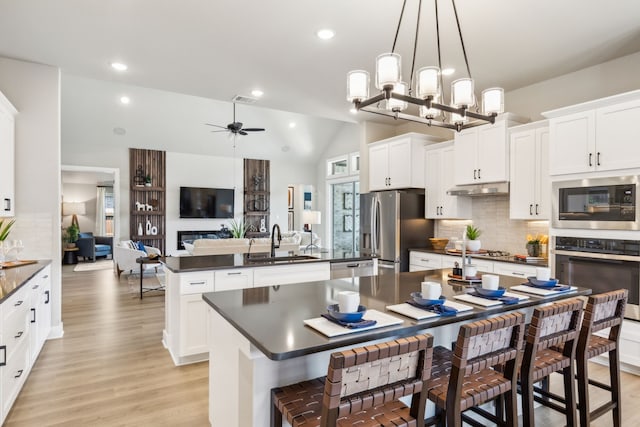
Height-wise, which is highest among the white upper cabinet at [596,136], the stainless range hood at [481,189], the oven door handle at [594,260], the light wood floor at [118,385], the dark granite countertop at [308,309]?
the white upper cabinet at [596,136]

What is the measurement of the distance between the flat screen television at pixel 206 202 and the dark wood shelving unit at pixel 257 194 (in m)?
0.54

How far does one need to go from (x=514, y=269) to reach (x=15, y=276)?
15.0 feet

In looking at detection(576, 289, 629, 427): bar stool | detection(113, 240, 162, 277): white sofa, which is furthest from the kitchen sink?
detection(113, 240, 162, 277): white sofa

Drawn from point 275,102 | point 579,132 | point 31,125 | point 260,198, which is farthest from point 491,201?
point 260,198

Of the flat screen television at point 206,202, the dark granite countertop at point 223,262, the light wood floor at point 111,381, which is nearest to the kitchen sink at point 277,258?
the dark granite countertop at point 223,262

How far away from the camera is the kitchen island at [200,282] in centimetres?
318

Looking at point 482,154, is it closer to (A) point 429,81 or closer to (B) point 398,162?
(B) point 398,162

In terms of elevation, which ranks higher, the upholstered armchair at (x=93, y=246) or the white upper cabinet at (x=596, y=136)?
the white upper cabinet at (x=596, y=136)

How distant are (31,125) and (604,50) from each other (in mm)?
5767

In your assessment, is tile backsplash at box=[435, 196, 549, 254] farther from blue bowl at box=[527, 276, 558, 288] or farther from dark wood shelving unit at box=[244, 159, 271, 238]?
dark wood shelving unit at box=[244, 159, 271, 238]

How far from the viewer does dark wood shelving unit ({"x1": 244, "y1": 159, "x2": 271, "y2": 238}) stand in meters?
11.3

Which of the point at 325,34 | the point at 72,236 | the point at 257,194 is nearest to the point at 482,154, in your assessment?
the point at 325,34

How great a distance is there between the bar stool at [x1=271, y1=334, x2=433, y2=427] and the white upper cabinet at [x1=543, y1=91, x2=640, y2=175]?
305 cm

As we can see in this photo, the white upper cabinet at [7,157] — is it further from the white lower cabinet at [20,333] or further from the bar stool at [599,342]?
the bar stool at [599,342]
